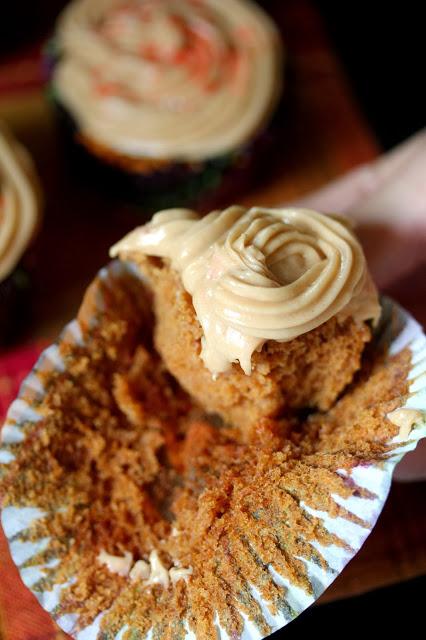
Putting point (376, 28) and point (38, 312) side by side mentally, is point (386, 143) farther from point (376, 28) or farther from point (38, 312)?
point (38, 312)

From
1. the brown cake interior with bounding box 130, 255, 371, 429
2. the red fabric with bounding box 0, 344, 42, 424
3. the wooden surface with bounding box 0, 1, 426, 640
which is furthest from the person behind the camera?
the wooden surface with bounding box 0, 1, 426, 640

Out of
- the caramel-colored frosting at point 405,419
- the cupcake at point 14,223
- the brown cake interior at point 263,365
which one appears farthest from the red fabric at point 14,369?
the caramel-colored frosting at point 405,419

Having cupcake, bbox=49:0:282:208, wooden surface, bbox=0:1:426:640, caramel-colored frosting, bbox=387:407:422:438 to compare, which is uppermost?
cupcake, bbox=49:0:282:208

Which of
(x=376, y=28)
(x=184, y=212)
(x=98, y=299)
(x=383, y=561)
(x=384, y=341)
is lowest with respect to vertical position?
(x=383, y=561)

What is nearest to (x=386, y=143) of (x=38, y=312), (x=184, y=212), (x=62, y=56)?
(x=62, y=56)

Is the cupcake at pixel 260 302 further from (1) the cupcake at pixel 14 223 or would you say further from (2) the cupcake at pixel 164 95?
(2) the cupcake at pixel 164 95

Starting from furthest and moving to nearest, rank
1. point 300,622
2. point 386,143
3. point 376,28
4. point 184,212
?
point 376,28
point 386,143
point 300,622
point 184,212

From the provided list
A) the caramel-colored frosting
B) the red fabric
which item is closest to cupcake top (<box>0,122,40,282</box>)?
the red fabric

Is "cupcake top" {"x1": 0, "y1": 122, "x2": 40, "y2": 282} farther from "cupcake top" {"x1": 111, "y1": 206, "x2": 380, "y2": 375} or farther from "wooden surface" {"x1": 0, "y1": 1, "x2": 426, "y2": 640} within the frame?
"cupcake top" {"x1": 111, "y1": 206, "x2": 380, "y2": 375}
